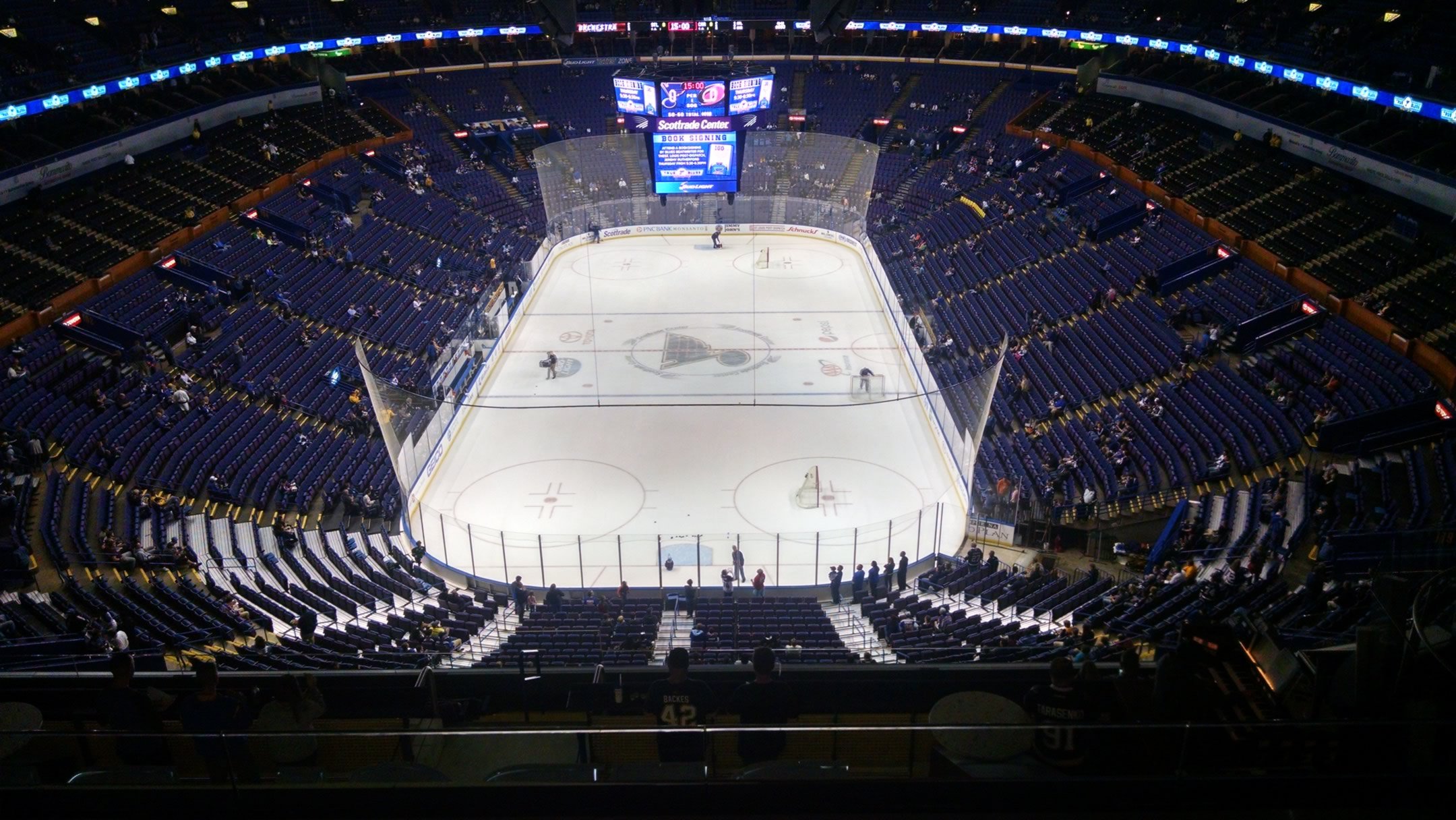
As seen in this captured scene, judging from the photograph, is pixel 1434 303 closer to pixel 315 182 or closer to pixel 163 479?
pixel 163 479

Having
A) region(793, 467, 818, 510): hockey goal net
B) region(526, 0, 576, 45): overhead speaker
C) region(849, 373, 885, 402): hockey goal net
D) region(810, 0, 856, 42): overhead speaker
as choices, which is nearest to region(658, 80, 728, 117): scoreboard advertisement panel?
region(526, 0, 576, 45): overhead speaker

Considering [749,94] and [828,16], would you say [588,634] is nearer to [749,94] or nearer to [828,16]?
[749,94]

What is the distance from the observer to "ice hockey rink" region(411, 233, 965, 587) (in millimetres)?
17594

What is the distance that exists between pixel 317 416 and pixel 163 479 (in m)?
4.15

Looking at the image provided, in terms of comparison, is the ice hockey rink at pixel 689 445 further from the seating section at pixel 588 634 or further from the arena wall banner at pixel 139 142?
the arena wall banner at pixel 139 142

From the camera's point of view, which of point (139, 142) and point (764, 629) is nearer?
point (764, 629)

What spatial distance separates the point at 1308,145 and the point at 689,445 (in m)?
22.3

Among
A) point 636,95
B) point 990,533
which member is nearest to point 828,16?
point 636,95

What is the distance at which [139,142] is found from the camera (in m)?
33.7

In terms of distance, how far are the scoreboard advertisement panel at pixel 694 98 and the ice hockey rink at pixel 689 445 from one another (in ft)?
19.2

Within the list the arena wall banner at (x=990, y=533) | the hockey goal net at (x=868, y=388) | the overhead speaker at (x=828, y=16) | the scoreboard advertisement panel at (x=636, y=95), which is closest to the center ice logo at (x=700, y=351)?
the hockey goal net at (x=868, y=388)

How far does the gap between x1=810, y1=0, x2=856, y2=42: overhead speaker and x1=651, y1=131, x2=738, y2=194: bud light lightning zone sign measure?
9158 millimetres

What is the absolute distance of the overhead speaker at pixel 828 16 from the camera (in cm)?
3875

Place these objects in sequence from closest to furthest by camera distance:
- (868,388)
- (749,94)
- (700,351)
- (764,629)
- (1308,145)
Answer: (764,629)
(868,388)
(700,351)
(1308,145)
(749,94)
